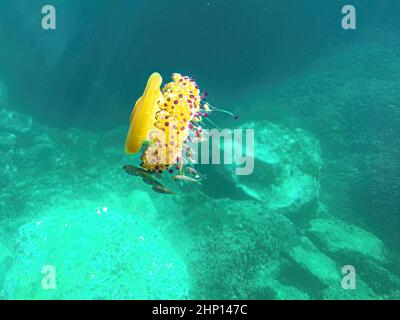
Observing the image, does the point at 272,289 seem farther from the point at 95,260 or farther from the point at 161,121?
the point at 161,121

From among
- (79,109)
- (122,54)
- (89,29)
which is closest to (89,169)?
(79,109)

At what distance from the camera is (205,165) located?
26.5ft

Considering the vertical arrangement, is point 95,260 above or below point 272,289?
above

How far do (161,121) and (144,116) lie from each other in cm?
17

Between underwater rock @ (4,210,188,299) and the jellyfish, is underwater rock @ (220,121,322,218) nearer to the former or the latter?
underwater rock @ (4,210,188,299)

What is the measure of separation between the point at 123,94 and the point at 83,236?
14.9 feet

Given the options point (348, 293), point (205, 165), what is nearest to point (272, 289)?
point (348, 293)

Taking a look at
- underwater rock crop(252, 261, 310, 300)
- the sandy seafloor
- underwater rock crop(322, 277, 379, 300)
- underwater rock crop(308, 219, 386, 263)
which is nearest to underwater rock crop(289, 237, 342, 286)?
the sandy seafloor

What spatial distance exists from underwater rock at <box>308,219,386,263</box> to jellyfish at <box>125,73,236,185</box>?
220 inches

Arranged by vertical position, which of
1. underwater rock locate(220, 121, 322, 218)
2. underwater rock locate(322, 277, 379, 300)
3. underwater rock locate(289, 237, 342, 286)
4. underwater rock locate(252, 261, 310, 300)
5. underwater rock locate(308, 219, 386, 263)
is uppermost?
underwater rock locate(220, 121, 322, 218)

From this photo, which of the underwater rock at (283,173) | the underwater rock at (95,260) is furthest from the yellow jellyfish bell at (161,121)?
the underwater rock at (283,173)

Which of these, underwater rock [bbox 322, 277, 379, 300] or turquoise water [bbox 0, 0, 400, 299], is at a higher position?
turquoise water [bbox 0, 0, 400, 299]

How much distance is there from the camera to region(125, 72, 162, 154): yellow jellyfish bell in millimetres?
2354
